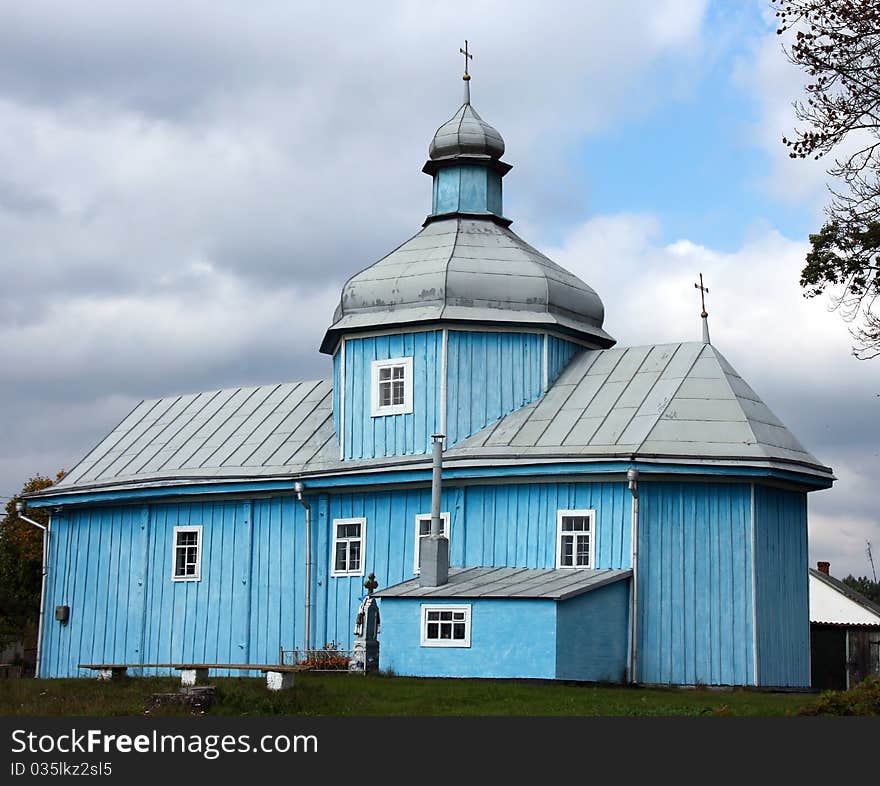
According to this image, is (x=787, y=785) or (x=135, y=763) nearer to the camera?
(x=787, y=785)

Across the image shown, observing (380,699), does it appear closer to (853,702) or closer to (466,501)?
(853,702)

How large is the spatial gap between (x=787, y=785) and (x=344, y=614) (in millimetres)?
15749

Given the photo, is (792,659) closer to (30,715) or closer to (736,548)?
(736,548)

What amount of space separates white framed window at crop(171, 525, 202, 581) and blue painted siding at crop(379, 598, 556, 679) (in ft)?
21.2

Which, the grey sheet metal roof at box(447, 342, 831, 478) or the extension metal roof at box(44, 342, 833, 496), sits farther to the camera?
the extension metal roof at box(44, 342, 833, 496)

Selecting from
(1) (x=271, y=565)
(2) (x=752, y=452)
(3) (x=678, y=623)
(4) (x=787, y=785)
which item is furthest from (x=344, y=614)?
(4) (x=787, y=785)

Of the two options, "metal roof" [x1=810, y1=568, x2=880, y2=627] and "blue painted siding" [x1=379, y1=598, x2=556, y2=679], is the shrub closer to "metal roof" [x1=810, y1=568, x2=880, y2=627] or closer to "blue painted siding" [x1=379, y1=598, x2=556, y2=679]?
"blue painted siding" [x1=379, y1=598, x2=556, y2=679]

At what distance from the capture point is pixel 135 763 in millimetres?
12164

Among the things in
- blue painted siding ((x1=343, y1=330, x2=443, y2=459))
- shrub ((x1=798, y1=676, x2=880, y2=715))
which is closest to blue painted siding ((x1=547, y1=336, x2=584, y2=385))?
blue painted siding ((x1=343, y1=330, x2=443, y2=459))

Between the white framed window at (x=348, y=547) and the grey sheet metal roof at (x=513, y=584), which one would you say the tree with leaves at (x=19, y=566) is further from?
the grey sheet metal roof at (x=513, y=584)

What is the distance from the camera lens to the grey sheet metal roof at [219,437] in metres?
28.6

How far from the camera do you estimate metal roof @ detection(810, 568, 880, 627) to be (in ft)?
135

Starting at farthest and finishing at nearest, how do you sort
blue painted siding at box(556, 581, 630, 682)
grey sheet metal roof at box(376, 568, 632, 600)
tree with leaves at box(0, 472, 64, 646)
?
tree with leaves at box(0, 472, 64, 646) → grey sheet metal roof at box(376, 568, 632, 600) → blue painted siding at box(556, 581, 630, 682)

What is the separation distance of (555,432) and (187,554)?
837 cm
